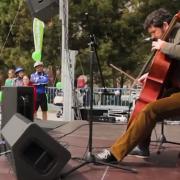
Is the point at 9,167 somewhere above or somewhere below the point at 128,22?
below

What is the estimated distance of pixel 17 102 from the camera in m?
4.86

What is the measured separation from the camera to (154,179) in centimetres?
398

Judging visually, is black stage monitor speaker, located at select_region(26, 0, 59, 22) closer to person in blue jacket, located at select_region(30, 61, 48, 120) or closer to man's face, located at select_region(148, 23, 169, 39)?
person in blue jacket, located at select_region(30, 61, 48, 120)

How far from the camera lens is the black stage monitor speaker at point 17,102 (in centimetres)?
490

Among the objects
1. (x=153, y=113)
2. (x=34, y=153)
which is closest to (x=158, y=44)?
(x=153, y=113)

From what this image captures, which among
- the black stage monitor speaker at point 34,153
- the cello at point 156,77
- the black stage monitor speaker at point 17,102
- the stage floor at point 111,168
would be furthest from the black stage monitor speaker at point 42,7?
the black stage monitor speaker at point 34,153

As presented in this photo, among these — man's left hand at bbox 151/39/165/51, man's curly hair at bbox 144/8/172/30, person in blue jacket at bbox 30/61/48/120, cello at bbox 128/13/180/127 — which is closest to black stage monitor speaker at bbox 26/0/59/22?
person in blue jacket at bbox 30/61/48/120

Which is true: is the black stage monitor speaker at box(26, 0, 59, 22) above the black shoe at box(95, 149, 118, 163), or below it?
above

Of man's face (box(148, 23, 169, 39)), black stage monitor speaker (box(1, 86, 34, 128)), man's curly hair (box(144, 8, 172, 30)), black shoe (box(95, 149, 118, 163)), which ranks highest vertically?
man's curly hair (box(144, 8, 172, 30))

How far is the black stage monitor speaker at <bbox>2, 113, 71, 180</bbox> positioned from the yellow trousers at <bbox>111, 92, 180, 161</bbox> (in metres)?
0.66

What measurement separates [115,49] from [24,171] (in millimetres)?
17015

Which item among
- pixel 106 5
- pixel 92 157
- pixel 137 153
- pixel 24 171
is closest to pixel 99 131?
pixel 137 153

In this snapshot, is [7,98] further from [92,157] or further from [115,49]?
[115,49]

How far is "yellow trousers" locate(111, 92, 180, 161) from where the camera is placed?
415 centimetres
